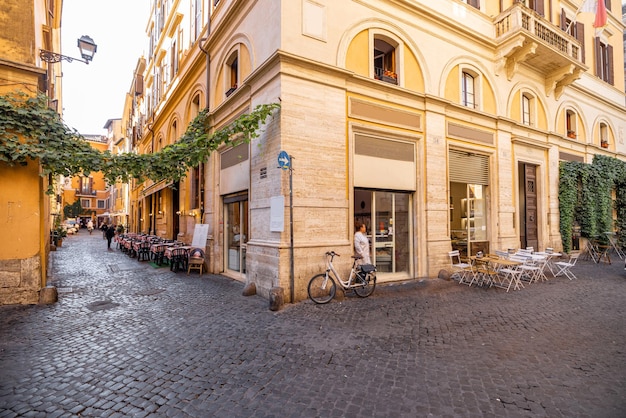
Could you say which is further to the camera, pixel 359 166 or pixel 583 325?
pixel 359 166

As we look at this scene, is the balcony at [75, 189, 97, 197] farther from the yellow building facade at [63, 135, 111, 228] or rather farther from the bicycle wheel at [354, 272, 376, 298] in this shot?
the bicycle wheel at [354, 272, 376, 298]

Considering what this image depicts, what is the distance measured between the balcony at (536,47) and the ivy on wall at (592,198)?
3812mm

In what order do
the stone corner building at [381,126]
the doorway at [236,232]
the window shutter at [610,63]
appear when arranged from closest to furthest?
the stone corner building at [381,126], the doorway at [236,232], the window shutter at [610,63]

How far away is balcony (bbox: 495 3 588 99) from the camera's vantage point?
10930 millimetres

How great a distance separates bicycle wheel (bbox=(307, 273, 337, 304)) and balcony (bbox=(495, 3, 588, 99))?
10.2m

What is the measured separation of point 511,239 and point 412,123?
19.6 ft

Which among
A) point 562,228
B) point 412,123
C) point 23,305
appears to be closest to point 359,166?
point 412,123

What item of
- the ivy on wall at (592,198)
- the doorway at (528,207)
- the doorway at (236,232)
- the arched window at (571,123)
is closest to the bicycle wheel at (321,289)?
the doorway at (236,232)

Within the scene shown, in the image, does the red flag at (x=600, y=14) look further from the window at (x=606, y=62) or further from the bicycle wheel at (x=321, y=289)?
the bicycle wheel at (x=321, y=289)

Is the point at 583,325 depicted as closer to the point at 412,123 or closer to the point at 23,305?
the point at 412,123

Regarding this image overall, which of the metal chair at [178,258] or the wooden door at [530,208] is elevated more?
the wooden door at [530,208]

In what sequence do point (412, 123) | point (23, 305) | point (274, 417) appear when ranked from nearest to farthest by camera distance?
point (274, 417) < point (23, 305) < point (412, 123)

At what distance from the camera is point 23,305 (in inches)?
264

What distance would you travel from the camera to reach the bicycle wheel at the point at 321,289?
22.0 feet
